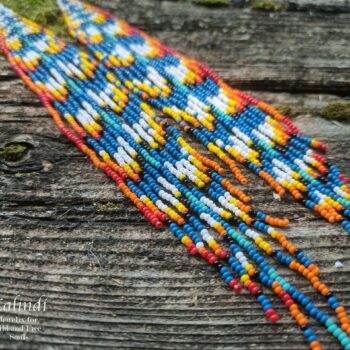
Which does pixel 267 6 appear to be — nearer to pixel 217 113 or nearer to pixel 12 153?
pixel 217 113

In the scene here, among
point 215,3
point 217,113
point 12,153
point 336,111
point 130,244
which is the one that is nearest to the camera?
point 130,244

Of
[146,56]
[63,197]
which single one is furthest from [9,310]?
[146,56]

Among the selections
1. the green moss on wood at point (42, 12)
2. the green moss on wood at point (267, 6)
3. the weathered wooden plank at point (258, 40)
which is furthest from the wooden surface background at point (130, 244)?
the green moss on wood at point (42, 12)

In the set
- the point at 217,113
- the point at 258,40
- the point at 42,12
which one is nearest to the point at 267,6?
the point at 258,40

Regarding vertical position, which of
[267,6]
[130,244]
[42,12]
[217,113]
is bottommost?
[130,244]

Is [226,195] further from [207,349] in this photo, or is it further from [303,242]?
[207,349]

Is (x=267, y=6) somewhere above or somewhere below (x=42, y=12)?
above

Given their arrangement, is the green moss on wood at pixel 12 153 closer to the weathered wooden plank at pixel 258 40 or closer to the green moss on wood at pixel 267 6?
the weathered wooden plank at pixel 258 40
